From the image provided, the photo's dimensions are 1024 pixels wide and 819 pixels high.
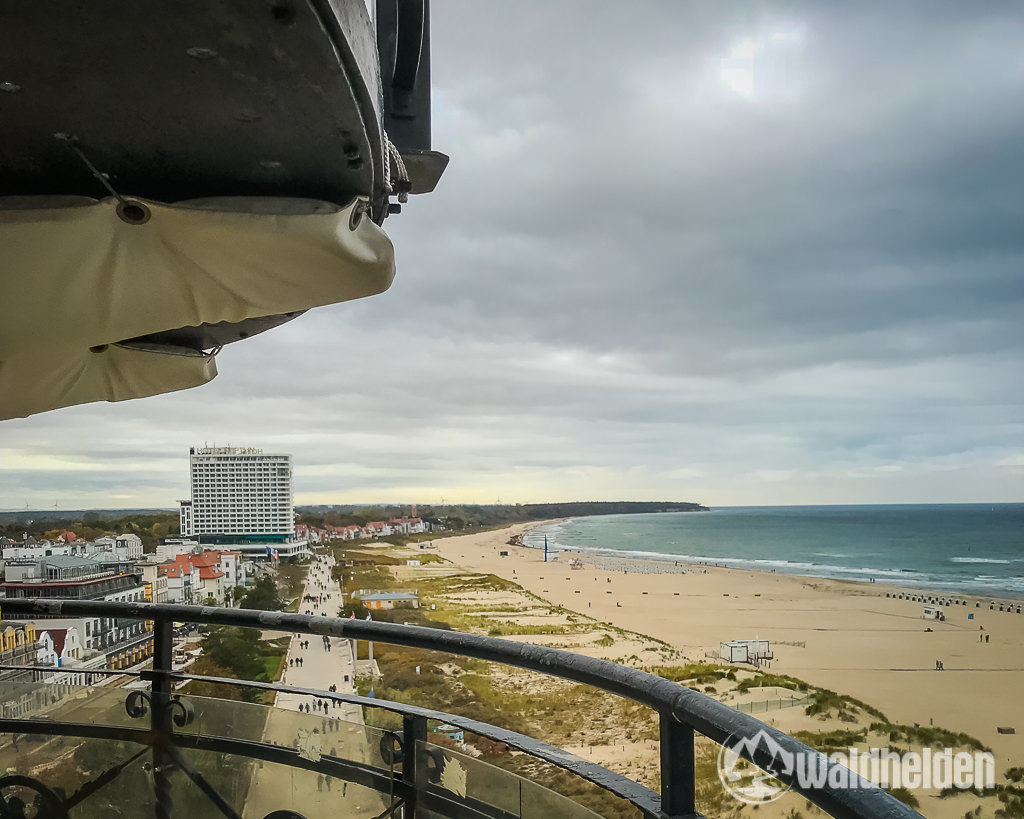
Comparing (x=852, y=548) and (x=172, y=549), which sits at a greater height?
(x=172, y=549)

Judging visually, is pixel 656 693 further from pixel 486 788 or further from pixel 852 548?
pixel 852 548

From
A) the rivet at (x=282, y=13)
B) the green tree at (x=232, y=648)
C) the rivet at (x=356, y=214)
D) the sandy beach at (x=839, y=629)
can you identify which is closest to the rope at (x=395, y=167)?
the rivet at (x=356, y=214)

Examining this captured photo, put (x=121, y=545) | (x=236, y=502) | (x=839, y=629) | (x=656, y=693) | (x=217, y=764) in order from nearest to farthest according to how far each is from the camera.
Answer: (x=656, y=693)
(x=217, y=764)
(x=121, y=545)
(x=839, y=629)
(x=236, y=502)

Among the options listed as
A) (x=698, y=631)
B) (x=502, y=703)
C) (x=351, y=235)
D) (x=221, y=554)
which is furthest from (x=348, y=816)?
(x=698, y=631)

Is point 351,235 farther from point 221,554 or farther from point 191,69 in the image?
point 221,554

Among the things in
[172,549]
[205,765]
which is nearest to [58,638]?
[205,765]

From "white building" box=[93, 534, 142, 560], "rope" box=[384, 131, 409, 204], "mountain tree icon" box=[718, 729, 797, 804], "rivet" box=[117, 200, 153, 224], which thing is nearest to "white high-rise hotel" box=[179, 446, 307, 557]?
"white building" box=[93, 534, 142, 560]

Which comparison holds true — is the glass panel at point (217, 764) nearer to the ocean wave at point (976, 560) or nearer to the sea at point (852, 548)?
the sea at point (852, 548)
